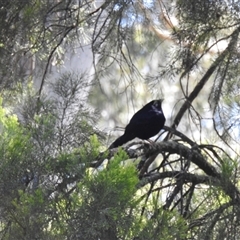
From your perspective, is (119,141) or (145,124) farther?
(145,124)

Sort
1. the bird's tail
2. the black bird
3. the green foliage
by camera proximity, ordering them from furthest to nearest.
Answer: the black bird → the bird's tail → the green foliage

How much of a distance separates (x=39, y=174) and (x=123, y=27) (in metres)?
1.15

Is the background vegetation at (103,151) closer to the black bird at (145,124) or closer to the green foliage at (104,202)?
the green foliage at (104,202)

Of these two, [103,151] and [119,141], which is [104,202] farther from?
[119,141]

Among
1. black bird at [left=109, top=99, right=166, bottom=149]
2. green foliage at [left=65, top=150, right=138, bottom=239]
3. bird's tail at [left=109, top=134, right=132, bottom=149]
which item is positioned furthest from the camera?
black bird at [left=109, top=99, right=166, bottom=149]

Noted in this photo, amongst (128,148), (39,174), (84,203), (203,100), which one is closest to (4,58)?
(128,148)

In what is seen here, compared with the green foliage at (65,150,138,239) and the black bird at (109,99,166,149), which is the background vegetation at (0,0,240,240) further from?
the black bird at (109,99,166,149)

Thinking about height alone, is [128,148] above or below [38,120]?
above

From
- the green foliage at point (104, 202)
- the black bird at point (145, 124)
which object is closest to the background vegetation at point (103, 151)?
the green foliage at point (104, 202)

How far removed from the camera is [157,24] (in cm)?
316

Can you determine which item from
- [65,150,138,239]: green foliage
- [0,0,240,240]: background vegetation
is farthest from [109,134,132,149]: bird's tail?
[65,150,138,239]: green foliage

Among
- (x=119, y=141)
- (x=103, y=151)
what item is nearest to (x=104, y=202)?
(x=103, y=151)

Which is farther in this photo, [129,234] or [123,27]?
[123,27]

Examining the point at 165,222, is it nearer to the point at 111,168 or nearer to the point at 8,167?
the point at 111,168
